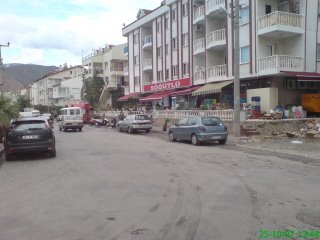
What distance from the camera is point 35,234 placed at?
235 inches

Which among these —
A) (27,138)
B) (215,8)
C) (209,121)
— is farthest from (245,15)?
(27,138)

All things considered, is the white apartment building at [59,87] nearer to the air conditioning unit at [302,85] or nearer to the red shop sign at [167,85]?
the red shop sign at [167,85]

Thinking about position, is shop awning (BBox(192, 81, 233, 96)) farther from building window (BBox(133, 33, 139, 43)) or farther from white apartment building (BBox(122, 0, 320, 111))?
building window (BBox(133, 33, 139, 43))

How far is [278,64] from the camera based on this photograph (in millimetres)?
27594

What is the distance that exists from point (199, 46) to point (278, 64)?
11.4 meters

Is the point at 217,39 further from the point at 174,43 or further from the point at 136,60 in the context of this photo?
the point at 136,60

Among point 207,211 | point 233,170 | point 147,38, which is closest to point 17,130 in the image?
point 233,170

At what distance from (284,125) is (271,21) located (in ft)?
26.6

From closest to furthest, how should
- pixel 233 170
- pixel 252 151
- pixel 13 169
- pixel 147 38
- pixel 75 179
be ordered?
pixel 75 179
pixel 233 170
pixel 13 169
pixel 252 151
pixel 147 38

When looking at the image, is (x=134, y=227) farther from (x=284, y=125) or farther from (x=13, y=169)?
(x=284, y=125)
